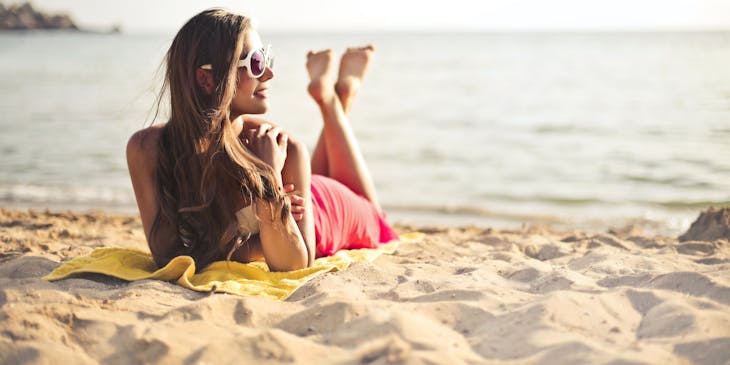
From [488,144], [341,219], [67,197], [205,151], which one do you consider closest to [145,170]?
[205,151]

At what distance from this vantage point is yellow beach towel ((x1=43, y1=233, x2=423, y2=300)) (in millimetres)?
3391

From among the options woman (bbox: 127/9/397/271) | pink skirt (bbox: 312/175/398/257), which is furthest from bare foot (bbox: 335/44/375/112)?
woman (bbox: 127/9/397/271)

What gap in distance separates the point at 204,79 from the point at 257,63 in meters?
0.27

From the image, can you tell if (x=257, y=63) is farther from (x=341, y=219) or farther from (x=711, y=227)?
(x=711, y=227)

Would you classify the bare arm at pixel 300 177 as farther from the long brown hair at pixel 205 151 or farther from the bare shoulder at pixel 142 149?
the bare shoulder at pixel 142 149

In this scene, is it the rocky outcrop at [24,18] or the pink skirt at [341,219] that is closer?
the pink skirt at [341,219]

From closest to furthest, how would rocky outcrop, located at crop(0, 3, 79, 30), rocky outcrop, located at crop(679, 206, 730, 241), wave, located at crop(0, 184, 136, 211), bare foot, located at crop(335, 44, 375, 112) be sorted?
1. rocky outcrop, located at crop(679, 206, 730, 241)
2. bare foot, located at crop(335, 44, 375, 112)
3. wave, located at crop(0, 184, 136, 211)
4. rocky outcrop, located at crop(0, 3, 79, 30)

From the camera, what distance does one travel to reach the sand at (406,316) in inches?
97.0

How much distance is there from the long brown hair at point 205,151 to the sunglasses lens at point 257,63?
0.08m

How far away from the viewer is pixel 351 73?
205 inches

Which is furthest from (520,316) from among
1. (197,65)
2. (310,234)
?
(197,65)

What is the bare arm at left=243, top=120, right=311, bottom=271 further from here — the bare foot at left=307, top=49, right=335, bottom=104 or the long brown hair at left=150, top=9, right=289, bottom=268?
the bare foot at left=307, top=49, right=335, bottom=104

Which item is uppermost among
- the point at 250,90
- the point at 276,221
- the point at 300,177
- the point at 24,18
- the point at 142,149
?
the point at 24,18

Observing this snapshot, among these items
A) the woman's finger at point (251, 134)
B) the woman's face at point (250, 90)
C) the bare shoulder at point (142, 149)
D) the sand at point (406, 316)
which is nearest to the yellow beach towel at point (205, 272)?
the sand at point (406, 316)
